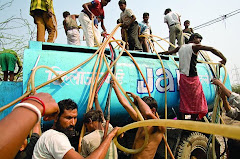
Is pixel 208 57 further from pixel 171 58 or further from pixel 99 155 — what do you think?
pixel 99 155

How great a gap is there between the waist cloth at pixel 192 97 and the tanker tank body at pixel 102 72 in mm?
190

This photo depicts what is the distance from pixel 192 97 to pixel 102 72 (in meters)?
1.61

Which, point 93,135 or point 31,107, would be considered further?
point 93,135

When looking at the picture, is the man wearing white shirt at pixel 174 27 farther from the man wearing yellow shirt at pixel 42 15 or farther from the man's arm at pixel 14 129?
the man's arm at pixel 14 129

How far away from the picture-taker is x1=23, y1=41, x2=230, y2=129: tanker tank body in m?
2.15

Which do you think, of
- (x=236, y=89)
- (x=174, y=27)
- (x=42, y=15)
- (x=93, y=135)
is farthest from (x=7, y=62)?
(x=236, y=89)

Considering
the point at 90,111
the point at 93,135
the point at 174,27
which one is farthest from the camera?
the point at 174,27

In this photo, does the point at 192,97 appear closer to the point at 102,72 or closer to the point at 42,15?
the point at 102,72

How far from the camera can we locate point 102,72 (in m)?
2.50

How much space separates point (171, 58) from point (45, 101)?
299 centimetres

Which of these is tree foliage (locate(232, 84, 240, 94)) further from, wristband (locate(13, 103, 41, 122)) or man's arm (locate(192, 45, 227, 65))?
wristband (locate(13, 103, 41, 122))

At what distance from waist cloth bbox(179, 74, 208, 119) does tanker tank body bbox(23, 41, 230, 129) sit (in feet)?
0.62

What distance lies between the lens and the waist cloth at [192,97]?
2887 mm

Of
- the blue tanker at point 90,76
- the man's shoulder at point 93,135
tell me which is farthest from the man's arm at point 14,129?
the blue tanker at point 90,76
